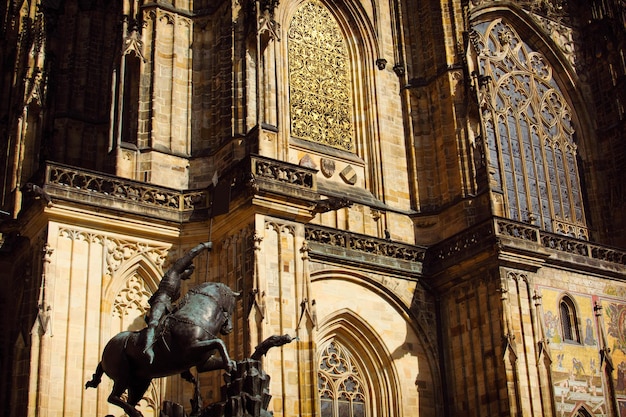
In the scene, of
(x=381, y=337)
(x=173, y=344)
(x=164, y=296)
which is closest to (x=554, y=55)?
(x=381, y=337)

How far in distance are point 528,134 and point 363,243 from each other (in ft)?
28.9

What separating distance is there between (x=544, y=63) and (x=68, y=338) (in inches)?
735

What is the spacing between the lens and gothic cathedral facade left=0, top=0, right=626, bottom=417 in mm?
16484

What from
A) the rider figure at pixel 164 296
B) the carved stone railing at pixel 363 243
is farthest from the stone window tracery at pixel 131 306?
the rider figure at pixel 164 296

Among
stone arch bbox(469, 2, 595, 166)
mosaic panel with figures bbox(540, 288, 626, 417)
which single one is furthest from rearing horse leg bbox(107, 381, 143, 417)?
stone arch bbox(469, 2, 595, 166)

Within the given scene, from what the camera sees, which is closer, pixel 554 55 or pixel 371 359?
pixel 371 359

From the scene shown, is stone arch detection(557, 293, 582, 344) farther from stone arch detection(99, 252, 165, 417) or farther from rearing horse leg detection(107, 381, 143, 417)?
rearing horse leg detection(107, 381, 143, 417)

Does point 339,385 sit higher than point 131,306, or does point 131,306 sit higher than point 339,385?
point 131,306

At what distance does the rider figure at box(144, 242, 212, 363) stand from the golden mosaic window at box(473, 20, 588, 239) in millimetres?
13876

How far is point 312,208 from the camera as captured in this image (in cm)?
1745

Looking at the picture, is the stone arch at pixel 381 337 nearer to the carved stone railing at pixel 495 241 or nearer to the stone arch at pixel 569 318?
the carved stone railing at pixel 495 241

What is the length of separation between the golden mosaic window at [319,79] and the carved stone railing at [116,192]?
14.1 feet

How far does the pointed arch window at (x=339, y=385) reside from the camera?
1867 centimetres

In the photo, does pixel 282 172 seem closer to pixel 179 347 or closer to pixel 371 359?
pixel 371 359
